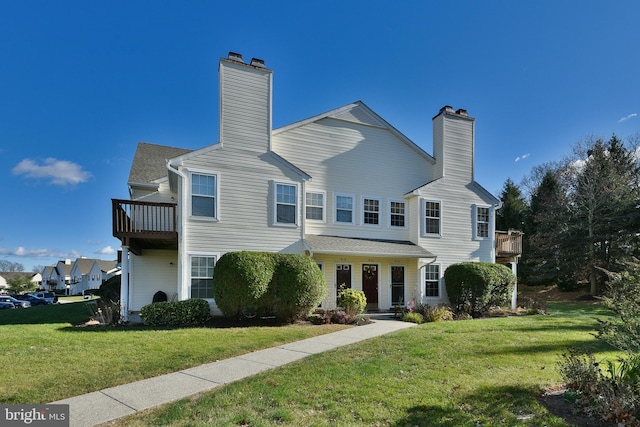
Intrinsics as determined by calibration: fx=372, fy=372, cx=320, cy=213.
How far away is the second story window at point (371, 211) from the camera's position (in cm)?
1744

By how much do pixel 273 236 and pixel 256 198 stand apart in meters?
1.66

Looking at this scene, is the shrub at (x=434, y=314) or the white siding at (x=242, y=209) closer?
the shrub at (x=434, y=314)

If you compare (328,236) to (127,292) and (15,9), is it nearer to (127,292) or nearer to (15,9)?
(127,292)

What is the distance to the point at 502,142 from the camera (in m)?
23.8

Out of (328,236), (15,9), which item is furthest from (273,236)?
(15,9)

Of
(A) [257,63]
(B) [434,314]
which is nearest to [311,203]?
(A) [257,63]

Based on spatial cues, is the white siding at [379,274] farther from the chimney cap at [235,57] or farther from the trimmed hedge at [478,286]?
the chimney cap at [235,57]

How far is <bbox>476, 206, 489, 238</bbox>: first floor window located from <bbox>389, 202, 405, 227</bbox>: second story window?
4.08 m

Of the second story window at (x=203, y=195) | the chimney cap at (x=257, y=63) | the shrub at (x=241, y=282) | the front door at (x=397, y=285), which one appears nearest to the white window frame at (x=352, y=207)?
the front door at (x=397, y=285)

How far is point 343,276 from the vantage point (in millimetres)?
16703

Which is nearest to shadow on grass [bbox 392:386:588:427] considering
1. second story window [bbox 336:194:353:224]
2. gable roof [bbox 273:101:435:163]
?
second story window [bbox 336:194:353:224]

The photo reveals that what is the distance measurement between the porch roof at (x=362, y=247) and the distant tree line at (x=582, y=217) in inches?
663

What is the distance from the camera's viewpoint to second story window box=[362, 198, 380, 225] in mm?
17438

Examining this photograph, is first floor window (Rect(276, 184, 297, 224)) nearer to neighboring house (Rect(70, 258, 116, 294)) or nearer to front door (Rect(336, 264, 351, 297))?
front door (Rect(336, 264, 351, 297))
